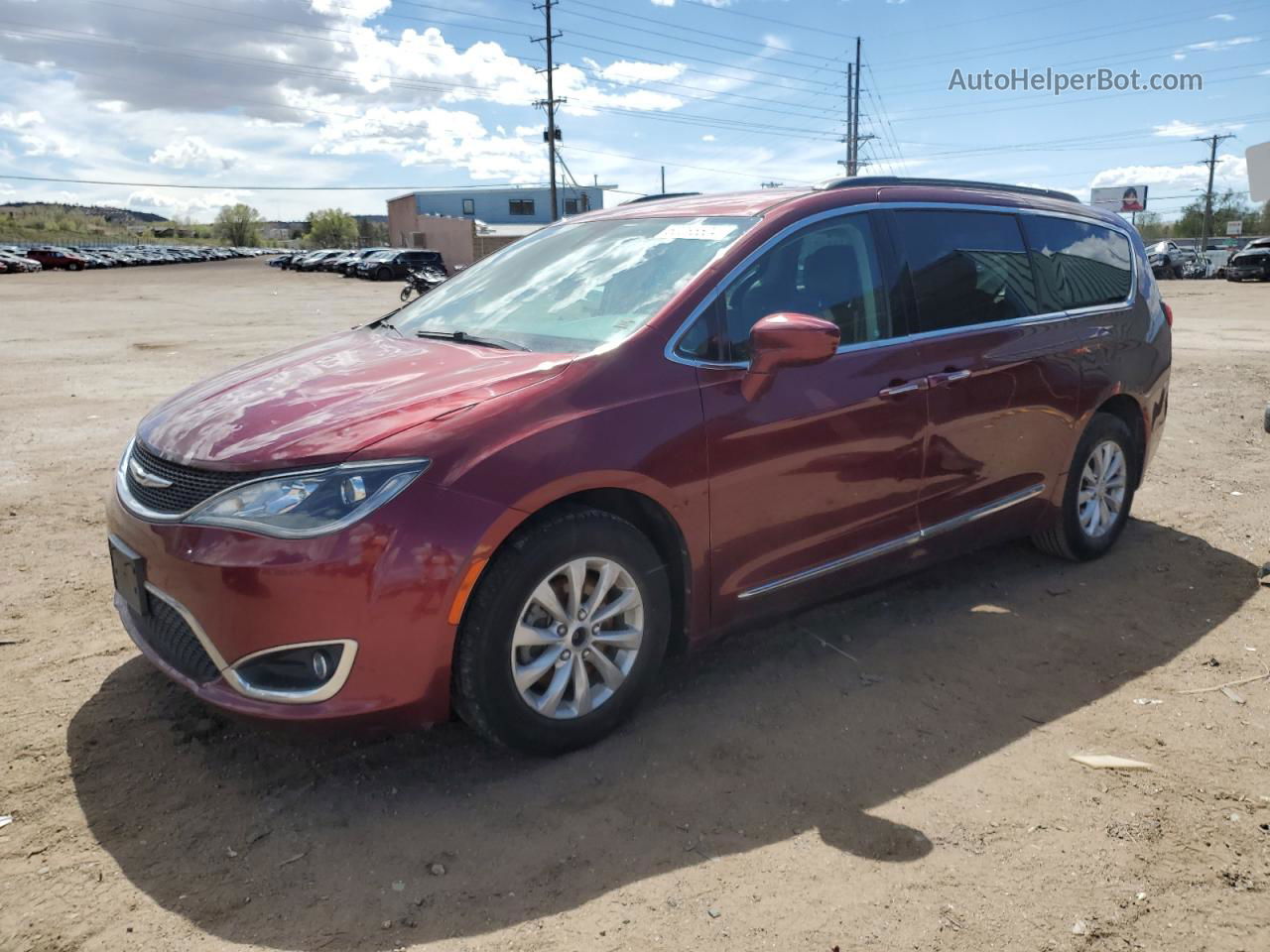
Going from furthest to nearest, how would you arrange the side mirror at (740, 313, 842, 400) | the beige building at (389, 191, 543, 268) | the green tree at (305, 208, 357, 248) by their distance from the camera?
the green tree at (305, 208, 357, 248), the beige building at (389, 191, 543, 268), the side mirror at (740, 313, 842, 400)

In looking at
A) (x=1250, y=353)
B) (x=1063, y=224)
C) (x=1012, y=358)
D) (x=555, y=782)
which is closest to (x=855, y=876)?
(x=555, y=782)

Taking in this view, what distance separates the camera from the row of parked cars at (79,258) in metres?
57.7

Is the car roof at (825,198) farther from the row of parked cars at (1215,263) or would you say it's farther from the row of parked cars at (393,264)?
the row of parked cars at (393,264)

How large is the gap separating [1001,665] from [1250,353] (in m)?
11.9

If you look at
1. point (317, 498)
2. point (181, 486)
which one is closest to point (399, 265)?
point (181, 486)

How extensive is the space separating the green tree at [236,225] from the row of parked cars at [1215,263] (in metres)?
129

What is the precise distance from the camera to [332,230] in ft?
461

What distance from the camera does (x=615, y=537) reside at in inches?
123

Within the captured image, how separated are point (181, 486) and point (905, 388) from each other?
263cm

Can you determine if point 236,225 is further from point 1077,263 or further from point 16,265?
point 1077,263

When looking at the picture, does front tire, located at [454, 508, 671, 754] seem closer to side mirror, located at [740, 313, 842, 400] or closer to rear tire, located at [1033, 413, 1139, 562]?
side mirror, located at [740, 313, 842, 400]

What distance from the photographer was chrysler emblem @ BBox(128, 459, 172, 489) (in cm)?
301

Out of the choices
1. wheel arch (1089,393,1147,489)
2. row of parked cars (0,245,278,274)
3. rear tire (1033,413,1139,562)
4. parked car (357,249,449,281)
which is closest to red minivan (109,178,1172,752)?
rear tire (1033,413,1139,562)

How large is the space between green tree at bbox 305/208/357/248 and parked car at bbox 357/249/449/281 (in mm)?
90562
